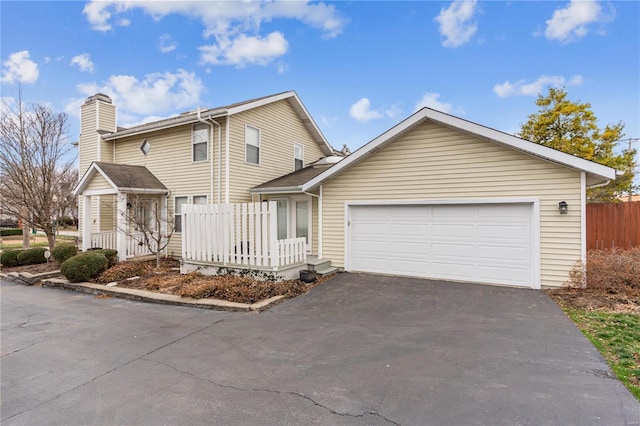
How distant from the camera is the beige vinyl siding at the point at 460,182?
25.1 ft

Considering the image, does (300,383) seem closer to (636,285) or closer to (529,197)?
(529,197)

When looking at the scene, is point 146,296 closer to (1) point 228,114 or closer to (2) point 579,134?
(1) point 228,114

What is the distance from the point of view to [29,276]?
33.7ft

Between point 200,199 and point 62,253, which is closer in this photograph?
point 62,253

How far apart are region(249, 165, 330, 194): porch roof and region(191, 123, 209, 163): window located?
2305mm

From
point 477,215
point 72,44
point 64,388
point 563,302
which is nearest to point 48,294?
point 64,388

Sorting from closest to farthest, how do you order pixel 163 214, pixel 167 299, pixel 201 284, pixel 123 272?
pixel 167 299, pixel 201 284, pixel 123 272, pixel 163 214

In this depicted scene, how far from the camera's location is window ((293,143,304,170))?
1532 centimetres

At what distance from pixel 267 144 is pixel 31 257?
10178mm

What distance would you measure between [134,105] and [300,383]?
19.1m

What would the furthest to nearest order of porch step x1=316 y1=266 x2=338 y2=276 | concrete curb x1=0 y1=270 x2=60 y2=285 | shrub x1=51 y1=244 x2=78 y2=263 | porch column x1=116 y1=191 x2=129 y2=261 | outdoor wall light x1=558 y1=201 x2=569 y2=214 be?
shrub x1=51 y1=244 x2=78 y2=263 → porch column x1=116 y1=191 x2=129 y2=261 → concrete curb x1=0 y1=270 x2=60 y2=285 → porch step x1=316 y1=266 x2=338 y2=276 → outdoor wall light x1=558 y1=201 x2=569 y2=214

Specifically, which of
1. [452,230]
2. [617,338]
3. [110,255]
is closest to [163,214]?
[110,255]

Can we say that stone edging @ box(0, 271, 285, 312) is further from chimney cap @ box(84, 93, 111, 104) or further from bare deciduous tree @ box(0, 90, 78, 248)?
chimney cap @ box(84, 93, 111, 104)

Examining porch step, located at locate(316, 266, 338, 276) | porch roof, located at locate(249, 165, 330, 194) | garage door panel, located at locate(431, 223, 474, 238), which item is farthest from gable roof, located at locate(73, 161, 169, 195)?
garage door panel, located at locate(431, 223, 474, 238)
